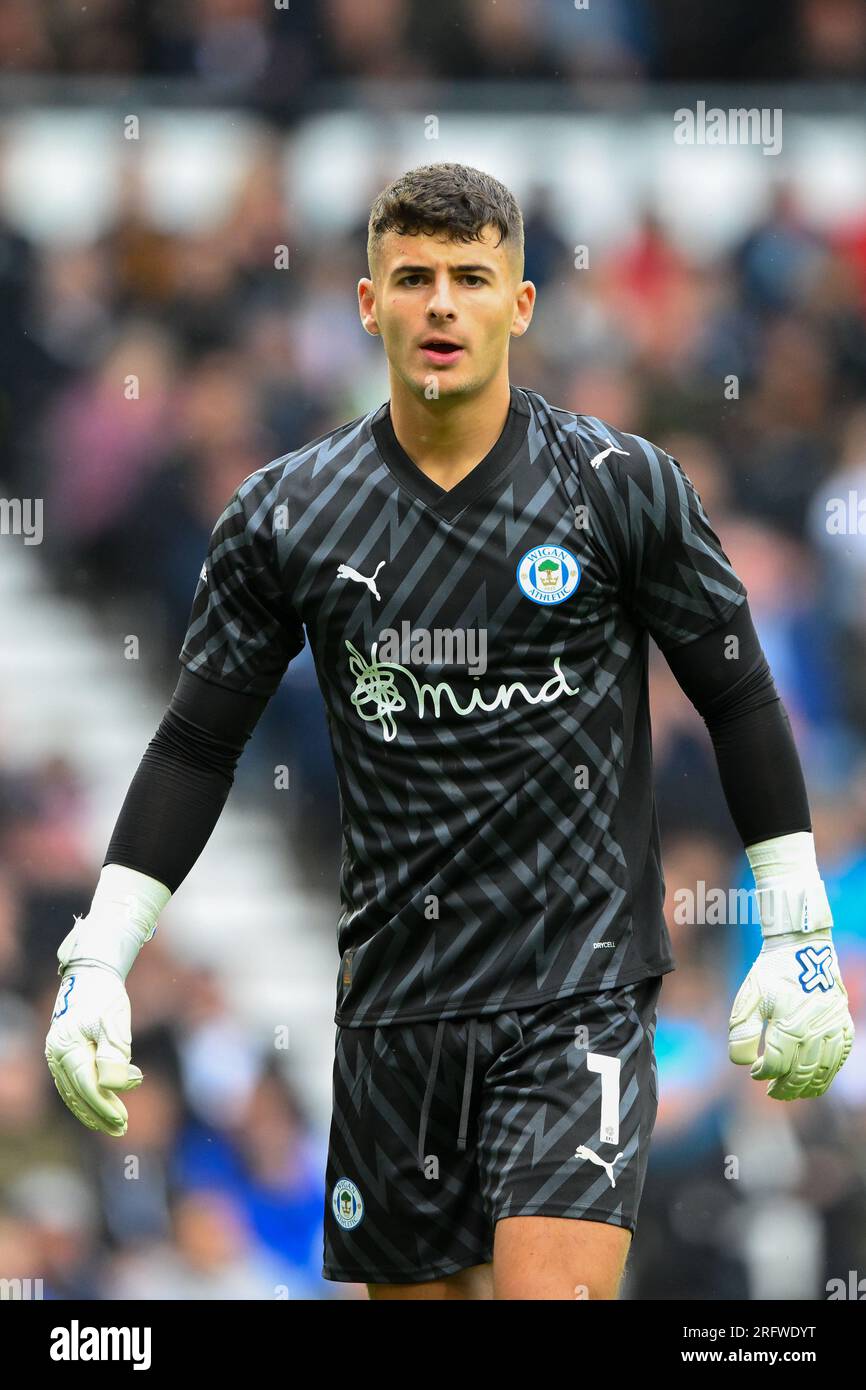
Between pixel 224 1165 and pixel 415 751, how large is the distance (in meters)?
2.55

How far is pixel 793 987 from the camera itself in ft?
11.1

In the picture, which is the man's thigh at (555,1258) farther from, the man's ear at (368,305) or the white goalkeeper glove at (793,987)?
the man's ear at (368,305)

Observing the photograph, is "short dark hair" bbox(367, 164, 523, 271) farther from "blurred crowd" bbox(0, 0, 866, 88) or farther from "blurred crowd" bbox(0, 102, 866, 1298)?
"blurred crowd" bbox(0, 0, 866, 88)

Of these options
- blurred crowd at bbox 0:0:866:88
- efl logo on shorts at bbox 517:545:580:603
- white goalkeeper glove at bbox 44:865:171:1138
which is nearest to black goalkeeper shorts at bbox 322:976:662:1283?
white goalkeeper glove at bbox 44:865:171:1138

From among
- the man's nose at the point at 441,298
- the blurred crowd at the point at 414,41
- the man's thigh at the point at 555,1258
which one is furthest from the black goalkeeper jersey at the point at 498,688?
the blurred crowd at the point at 414,41

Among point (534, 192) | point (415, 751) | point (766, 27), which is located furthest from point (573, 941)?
point (766, 27)

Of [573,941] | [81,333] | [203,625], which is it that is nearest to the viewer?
[573,941]

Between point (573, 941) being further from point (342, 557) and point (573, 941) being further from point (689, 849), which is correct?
point (689, 849)

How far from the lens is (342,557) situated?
3465 millimetres

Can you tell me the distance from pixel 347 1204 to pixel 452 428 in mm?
1374

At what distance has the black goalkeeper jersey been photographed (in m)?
3.34

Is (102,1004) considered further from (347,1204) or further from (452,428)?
(452,428)

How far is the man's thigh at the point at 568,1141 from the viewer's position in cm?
311

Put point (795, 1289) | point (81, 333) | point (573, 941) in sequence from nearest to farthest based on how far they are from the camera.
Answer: point (573, 941), point (795, 1289), point (81, 333)
